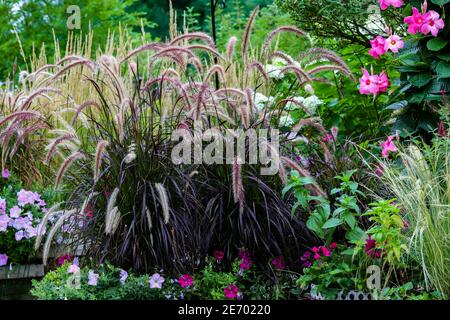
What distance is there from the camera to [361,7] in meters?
5.38

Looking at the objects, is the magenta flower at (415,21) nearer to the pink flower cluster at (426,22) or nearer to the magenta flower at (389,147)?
the pink flower cluster at (426,22)

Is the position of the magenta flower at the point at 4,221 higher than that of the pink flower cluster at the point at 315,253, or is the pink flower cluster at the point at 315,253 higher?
the magenta flower at the point at 4,221

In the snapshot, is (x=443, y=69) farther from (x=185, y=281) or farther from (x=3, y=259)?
(x=3, y=259)

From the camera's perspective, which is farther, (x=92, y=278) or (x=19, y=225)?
(x=19, y=225)

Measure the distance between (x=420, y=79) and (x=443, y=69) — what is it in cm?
15

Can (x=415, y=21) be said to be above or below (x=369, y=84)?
above

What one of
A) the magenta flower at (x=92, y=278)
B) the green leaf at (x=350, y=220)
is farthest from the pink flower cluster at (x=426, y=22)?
the magenta flower at (x=92, y=278)

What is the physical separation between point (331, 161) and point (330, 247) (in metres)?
0.56

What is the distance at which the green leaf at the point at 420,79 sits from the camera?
4.25 metres

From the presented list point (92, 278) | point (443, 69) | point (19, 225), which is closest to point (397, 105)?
point (443, 69)

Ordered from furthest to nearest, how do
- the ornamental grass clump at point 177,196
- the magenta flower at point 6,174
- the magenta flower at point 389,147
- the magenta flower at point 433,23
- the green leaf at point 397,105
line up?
the magenta flower at point 6,174 → the green leaf at point 397,105 → the magenta flower at point 433,23 → the magenta flower at point 389,147 → the ornamental grass clump at point 177,196

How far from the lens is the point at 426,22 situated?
161 inches

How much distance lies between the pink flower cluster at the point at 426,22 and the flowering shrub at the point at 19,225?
8.21 feet

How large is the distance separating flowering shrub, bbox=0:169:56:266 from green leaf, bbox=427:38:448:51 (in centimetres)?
256
